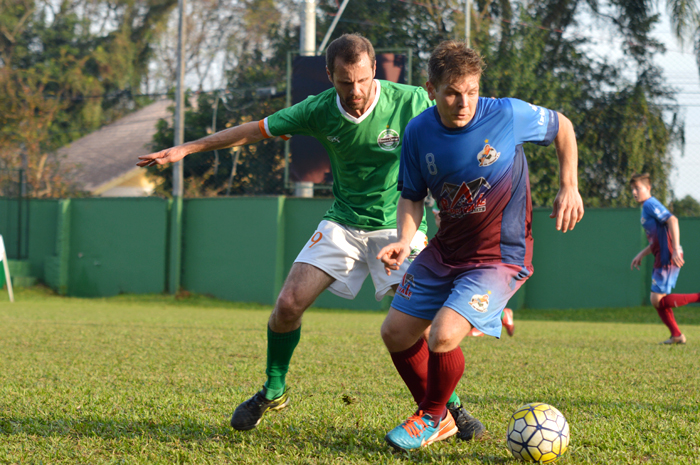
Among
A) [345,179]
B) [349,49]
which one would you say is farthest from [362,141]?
[349,49]

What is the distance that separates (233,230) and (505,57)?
26.3ft

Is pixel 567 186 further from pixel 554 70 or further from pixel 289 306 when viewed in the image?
pixel 554 70

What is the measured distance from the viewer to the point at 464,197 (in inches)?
130

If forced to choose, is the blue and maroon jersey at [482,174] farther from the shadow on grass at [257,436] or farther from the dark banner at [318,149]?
the dark banner at [318,149]

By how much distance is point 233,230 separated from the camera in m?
15.0

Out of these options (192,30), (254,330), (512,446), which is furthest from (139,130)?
(512,446)

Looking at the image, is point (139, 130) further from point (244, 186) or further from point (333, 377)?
point (333, 377)

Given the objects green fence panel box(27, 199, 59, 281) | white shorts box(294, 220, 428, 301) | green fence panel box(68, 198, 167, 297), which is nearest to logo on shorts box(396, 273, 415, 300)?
white shorts box(294, 220, 428, 301)

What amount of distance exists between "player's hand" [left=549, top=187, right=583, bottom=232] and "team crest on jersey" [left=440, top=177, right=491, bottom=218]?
0.35 m

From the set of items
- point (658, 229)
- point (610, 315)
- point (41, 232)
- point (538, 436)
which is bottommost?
point (610, 315)

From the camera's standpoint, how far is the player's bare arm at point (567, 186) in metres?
3.19

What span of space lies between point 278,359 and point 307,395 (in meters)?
0.79

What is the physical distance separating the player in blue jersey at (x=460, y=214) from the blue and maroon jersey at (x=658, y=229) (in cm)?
573

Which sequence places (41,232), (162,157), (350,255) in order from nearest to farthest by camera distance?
(162,157) → (350,255) → (41,232)
